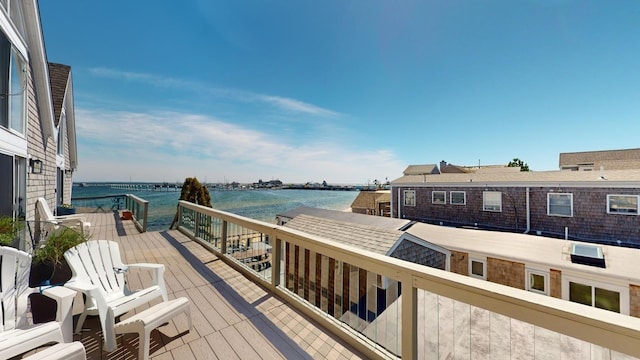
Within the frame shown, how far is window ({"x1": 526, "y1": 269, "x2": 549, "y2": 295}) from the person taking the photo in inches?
325

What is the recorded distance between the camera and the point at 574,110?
16.1 meters

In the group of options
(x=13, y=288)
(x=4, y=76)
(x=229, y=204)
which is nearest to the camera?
(x=13, y=288)

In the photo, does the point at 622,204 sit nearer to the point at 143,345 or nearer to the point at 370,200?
the point at 370,200

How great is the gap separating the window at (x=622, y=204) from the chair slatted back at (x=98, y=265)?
56.3 feet

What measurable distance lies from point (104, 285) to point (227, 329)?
1.44m

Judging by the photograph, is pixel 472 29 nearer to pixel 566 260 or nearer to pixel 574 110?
pixel 566 260

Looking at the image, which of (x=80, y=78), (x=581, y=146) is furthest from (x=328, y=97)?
(x=581, y=146)

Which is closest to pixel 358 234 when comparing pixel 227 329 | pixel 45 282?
pixel 227 329

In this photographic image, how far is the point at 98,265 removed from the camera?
2.74 metres

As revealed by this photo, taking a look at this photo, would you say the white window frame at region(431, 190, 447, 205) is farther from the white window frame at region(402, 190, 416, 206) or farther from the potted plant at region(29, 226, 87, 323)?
the potted plant at region(29, 226, 87, 323)

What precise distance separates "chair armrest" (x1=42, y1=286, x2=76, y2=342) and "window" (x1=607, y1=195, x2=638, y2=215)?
1732 cm

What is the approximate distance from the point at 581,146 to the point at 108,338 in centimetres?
3406

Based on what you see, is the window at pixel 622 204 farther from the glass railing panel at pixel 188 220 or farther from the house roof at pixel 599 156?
the glass railing panel at pixel 188 220

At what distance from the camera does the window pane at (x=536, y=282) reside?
8448mm
